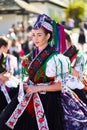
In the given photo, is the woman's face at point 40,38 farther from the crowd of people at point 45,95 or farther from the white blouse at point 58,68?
the white blouse at point 58,68

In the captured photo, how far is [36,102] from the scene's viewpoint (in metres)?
5.01

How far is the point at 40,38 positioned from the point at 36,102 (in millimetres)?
603

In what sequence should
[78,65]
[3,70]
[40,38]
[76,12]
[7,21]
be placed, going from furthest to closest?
[76,12] < [7,21] < [78,65] < [3,70] < [40,38]

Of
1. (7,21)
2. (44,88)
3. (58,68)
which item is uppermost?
(58,68)

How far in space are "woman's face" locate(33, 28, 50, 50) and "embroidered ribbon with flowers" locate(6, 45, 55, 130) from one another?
0.05m

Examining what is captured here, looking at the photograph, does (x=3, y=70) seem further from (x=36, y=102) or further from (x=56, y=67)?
(x=56, y=67)

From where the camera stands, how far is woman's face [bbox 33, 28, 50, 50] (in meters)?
5.00

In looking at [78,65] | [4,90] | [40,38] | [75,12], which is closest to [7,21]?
[78,65]

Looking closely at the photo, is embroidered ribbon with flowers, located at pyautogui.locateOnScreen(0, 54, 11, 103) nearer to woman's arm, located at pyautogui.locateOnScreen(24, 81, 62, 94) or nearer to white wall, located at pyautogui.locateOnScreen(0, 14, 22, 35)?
woman's arm, located at pyautogui.locateOnScreen(24, 81, 62, 94)

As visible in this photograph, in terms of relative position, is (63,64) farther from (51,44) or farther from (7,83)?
(7,83)

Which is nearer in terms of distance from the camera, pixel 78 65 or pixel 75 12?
pixel 78 65

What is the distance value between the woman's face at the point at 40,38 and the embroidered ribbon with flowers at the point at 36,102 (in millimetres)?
54

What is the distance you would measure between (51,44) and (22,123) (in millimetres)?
816

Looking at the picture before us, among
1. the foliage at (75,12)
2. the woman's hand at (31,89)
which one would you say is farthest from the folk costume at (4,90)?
the foliage at (75,12)
